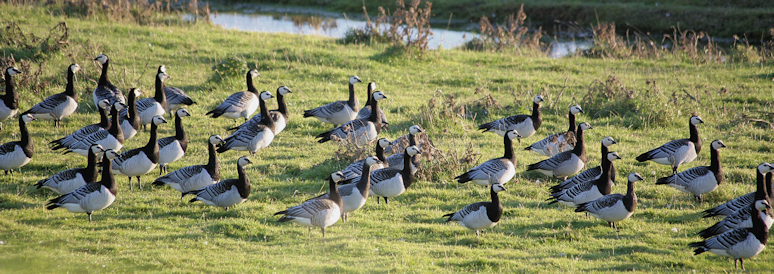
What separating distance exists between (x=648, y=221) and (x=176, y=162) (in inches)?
339

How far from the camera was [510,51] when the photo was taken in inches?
869

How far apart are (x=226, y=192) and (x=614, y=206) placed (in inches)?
227

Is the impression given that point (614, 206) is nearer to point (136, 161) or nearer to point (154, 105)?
point (136, 161)


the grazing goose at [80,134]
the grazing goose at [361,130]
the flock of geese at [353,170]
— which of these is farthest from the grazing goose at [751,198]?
the grazing goose at [80,134]

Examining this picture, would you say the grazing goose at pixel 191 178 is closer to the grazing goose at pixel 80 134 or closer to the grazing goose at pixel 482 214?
the grazing goose at pixel 80 134

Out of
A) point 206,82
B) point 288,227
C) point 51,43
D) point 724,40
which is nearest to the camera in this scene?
point 288,227

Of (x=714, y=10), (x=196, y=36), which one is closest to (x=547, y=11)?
(x=714, y=10)

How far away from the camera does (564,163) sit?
10.0 meters

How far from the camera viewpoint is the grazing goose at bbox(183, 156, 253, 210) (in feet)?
27.7

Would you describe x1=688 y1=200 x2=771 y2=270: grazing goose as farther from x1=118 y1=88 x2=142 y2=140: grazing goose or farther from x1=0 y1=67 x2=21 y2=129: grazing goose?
x1=0 y1=67 x2=21 y2=129: grazing goose

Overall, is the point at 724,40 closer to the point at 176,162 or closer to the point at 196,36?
the point at 196,36

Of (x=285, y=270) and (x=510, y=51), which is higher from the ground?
(x=510, y=51)

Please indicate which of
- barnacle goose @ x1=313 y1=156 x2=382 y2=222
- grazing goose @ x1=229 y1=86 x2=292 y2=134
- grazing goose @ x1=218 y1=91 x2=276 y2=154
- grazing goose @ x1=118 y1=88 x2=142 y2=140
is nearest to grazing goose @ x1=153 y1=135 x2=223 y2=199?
grazing goose @ x1=218 y1=91 x2=276 y2=154

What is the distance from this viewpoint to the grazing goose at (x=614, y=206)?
7965 millimetres
